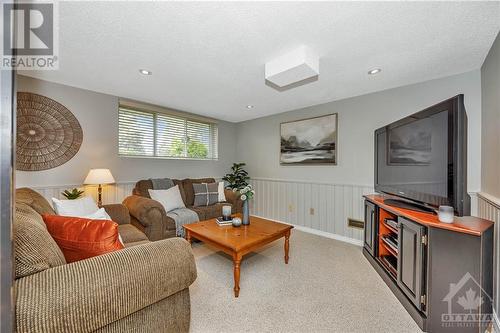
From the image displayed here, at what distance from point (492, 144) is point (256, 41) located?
2231 millimetres

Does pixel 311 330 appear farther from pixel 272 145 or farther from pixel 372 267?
pixel 272 145

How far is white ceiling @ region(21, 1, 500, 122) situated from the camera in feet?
4.50

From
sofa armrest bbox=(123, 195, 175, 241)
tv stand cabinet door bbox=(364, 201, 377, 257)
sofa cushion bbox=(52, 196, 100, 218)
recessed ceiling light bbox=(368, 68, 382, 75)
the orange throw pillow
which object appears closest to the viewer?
the orange throw pillow

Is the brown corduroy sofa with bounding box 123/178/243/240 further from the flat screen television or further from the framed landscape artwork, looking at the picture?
the flat screen television

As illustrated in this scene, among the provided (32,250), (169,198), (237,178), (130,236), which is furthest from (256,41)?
(237,178)

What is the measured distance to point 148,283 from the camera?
1.03 metres

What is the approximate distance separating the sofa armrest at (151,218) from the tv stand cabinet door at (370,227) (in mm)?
2535

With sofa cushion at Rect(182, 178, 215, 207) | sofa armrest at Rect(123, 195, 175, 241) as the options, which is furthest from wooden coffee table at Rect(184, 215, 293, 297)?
sofa cushion at Rect(182, 178, 215, 207)

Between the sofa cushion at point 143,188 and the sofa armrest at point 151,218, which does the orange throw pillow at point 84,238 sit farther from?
the sofa cushion at point 143,188

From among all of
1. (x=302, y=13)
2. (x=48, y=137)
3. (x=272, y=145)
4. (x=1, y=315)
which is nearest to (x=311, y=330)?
(x=1, y=315)

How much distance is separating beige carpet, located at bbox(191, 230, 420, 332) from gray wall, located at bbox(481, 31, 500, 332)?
75 centimetres

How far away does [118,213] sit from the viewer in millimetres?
2414

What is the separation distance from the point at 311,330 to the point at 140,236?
5.51 ft

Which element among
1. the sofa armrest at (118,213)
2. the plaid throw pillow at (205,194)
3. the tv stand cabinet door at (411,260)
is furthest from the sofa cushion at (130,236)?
the tv stand cabinet door at (411,260)
